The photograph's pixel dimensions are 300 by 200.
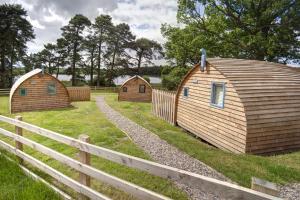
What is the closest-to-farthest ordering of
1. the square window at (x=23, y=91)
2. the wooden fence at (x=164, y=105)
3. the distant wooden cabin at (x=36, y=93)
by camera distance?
the wooden fence at (x=164, y=105)
the distant wooden cabin at (x=36, y=93)
the square window at (x=23, y=91)

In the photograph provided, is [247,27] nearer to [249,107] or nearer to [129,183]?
[249,107]

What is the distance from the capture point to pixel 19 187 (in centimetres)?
545

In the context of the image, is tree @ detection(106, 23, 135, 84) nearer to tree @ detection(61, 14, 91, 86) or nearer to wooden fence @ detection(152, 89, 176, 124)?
tree @ detection(61, 14, 91, 86)

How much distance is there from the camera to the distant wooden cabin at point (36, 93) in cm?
2114

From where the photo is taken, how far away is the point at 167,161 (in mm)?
8312

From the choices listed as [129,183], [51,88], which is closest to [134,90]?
[51,88]

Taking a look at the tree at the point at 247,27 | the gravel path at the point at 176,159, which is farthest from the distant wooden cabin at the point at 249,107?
the tree at the point at 247,27

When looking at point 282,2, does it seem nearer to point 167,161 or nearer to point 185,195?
point 167,161

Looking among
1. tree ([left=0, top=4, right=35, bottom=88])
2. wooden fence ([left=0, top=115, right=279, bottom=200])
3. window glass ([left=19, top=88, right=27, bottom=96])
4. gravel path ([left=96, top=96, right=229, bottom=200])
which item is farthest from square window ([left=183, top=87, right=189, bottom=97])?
tree ([left=0, top=4, right=35, bottom=88])

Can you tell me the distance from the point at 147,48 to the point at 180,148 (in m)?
46.1

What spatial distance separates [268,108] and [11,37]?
39.7 metres

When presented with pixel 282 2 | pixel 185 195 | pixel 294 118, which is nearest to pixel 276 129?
pixel 294 118

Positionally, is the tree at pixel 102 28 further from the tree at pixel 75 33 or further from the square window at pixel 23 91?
the square window at pixel 23 91

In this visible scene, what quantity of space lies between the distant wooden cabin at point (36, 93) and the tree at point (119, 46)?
30040mm
